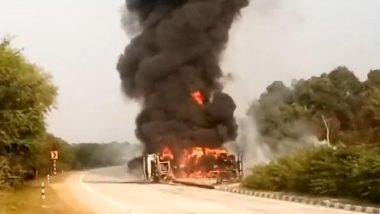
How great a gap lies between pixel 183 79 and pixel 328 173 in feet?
105

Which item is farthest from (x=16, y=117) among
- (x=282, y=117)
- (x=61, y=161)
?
(x=61, y=161)

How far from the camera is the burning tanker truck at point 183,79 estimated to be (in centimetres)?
6041

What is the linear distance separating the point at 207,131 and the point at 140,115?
708cm

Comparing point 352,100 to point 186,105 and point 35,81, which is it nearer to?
point 186,105

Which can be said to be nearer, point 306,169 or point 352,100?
point 306,169

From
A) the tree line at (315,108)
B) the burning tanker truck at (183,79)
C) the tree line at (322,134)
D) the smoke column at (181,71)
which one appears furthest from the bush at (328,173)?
the tree line at (315,108)

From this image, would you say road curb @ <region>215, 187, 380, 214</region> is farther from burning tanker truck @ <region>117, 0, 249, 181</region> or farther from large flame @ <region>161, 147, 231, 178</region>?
burning tanker truck @ <region>117, 0, 249, 181</region>

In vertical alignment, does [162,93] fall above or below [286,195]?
above

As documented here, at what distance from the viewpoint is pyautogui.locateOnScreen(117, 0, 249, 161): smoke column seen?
60969 mm

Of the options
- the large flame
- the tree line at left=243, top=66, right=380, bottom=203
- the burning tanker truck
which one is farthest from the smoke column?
the tree line at left=243, top=66, right=380, bottom=203

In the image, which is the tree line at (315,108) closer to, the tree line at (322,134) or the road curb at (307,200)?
the tree line at (322,134)

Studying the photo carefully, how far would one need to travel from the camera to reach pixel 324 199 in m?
→ 29.8

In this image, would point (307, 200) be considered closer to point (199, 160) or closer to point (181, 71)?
point (199, 160)

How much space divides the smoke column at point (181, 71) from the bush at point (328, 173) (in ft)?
72.8
